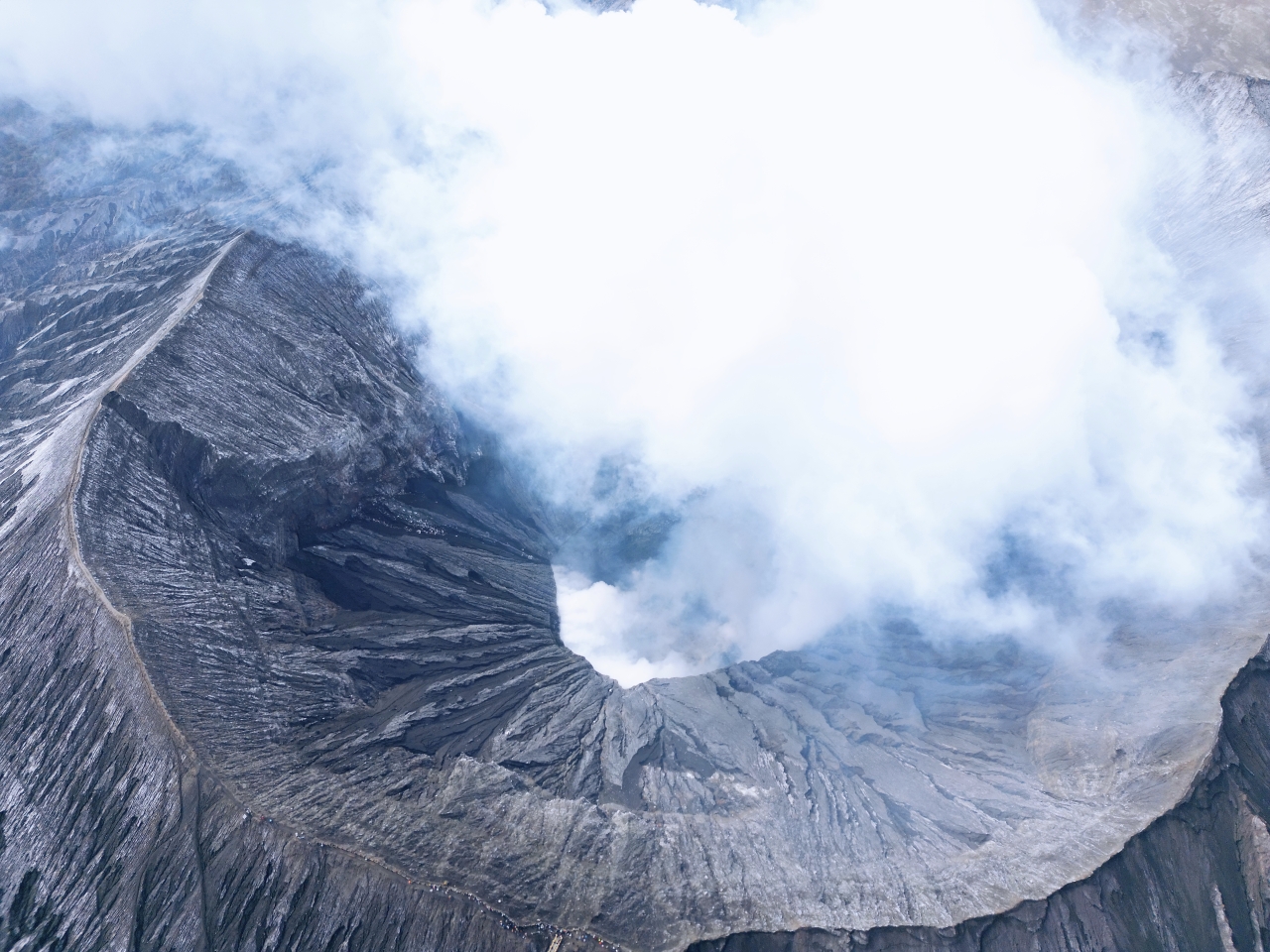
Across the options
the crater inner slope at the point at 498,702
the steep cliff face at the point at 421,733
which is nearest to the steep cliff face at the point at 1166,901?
the steep cliff face at the point at 421,733

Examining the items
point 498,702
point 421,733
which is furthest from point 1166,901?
point 421,733

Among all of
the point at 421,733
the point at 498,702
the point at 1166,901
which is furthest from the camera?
the point at 498,702

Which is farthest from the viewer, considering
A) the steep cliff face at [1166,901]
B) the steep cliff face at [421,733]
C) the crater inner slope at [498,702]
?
the crater inner slope at [498,702]

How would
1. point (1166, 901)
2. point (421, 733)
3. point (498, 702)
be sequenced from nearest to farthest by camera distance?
point (1166, 901), point (421, 733), point (498, 702)

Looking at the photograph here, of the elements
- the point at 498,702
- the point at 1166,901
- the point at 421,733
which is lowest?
the point at 1166,901

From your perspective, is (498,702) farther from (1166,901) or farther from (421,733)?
(1166,901)

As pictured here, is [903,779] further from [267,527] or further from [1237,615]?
[267,527]

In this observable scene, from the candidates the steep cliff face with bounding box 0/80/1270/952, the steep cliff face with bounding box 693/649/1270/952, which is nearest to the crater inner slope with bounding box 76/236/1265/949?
the steep cliff face with bounding box 0/80/1270/952

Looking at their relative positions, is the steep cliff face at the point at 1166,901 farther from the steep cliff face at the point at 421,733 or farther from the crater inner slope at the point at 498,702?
the crater inner slope at the point at 498,702
